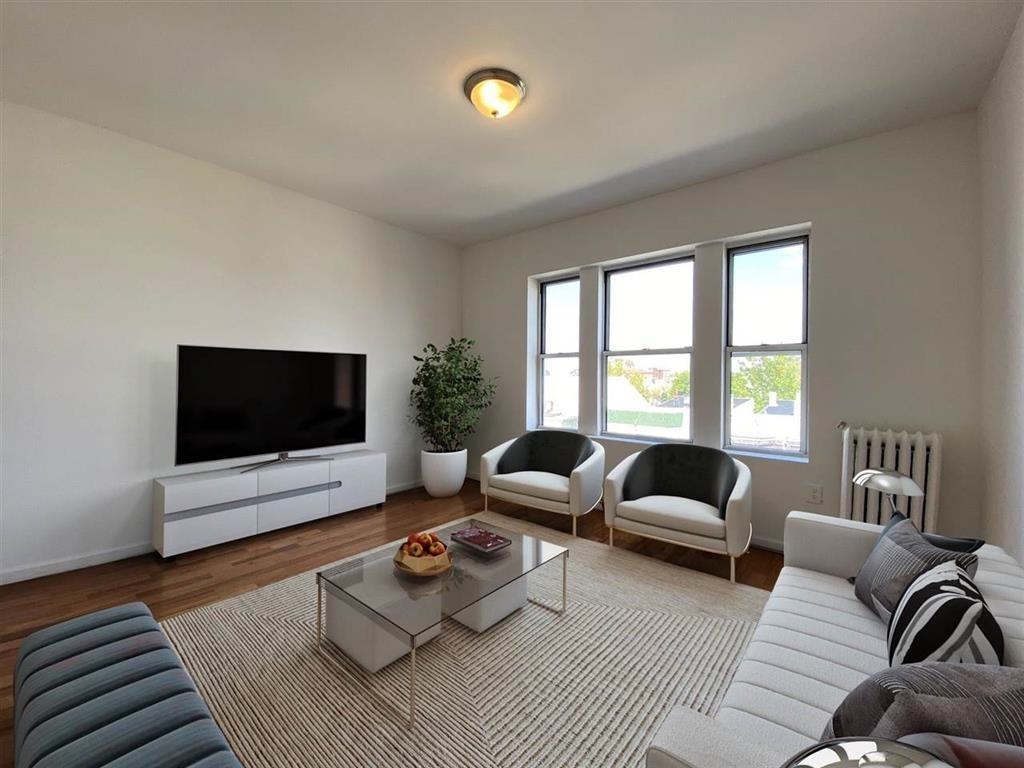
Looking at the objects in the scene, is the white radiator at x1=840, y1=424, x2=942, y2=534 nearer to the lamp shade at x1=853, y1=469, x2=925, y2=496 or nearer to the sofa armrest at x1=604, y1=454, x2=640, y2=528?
the lamp shade at x1=853, y1=469, x2=925, y2=496

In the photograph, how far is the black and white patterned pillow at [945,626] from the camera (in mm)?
1005

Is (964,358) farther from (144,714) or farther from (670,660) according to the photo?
(144,714)

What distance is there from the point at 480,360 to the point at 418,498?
5.69 feet

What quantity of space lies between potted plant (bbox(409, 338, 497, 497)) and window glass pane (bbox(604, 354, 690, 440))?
1.48 m

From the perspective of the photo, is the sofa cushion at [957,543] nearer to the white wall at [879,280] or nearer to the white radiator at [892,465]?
the white radiator at [892,465]

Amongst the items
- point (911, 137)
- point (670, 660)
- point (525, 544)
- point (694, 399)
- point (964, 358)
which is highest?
point (911, 137)

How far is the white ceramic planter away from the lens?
14.3 ft

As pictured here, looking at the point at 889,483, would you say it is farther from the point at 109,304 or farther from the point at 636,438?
the point at 109,304

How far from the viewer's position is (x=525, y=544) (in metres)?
2.38

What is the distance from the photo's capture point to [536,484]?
3463mm

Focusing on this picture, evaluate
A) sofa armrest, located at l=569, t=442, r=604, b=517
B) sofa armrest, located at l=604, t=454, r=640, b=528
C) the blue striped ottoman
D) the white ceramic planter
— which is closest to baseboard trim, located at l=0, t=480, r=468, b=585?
the blue striped ottoman

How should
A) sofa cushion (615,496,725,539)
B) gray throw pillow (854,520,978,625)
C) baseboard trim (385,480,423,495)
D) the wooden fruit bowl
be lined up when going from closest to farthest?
gray throw pillow (854,520,978,625), the wooden fruit bowl, sofa cushion (615,496,725,539), baseboard trim (385,480,423,495)

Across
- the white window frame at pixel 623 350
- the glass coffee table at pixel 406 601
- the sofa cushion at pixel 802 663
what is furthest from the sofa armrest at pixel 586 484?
the sofa cushion at pixel 802 663

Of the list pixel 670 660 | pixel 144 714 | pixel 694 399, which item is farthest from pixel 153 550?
pixel 694 399
